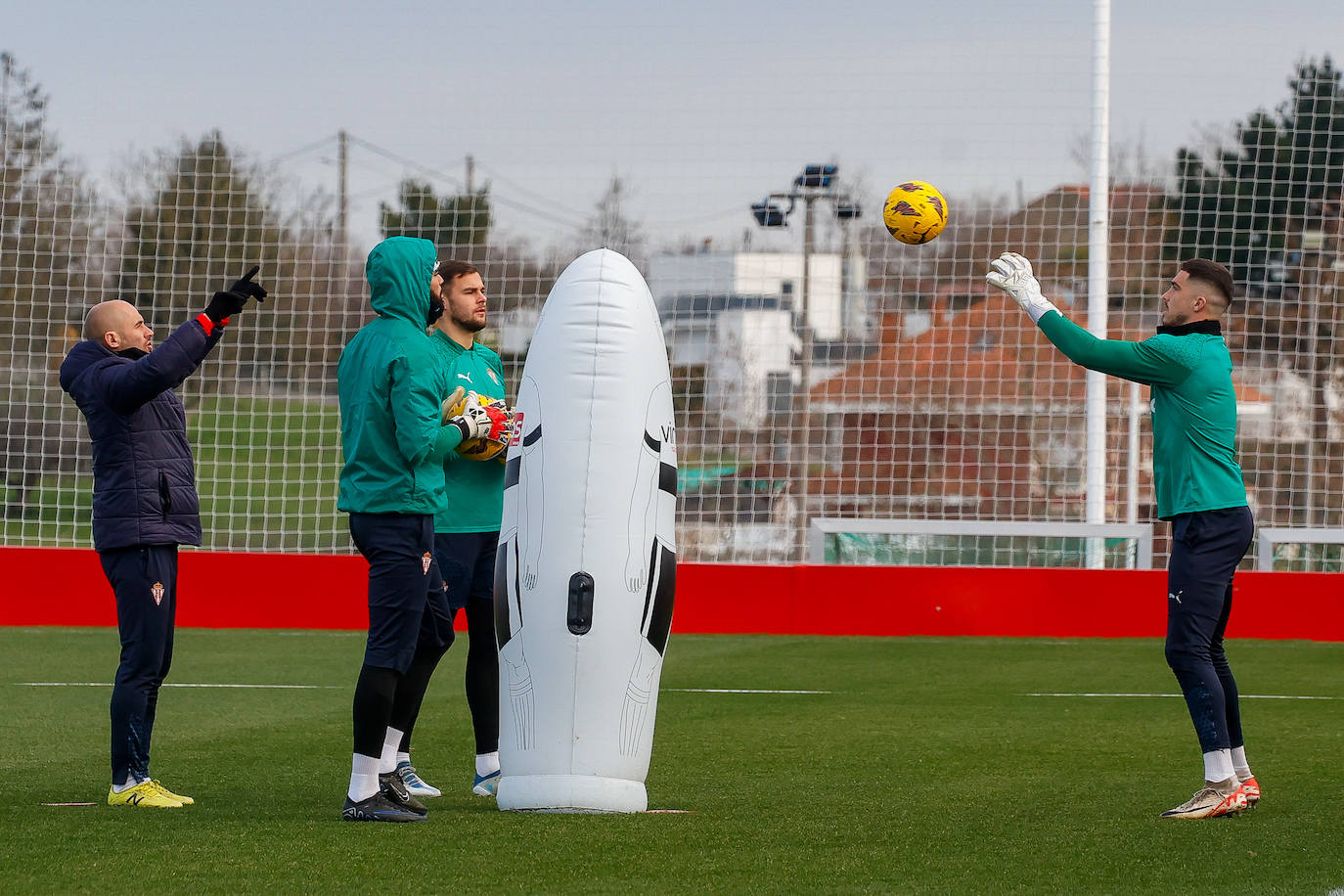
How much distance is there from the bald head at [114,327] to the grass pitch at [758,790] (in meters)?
1.60

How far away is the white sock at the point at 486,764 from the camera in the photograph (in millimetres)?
5352

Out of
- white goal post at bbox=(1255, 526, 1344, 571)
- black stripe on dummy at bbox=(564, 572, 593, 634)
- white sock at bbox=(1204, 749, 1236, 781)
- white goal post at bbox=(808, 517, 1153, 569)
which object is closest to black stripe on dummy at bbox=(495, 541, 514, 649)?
black stripe on dummy at bbox=(564, 572, 593, 634)

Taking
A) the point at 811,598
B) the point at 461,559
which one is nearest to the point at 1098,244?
the point at 811,598

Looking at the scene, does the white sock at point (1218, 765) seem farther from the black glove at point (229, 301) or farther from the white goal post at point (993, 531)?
the white goal post at point (993, 531)

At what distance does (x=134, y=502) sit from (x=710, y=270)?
9.41 metres

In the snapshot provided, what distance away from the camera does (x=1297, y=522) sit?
551 inches

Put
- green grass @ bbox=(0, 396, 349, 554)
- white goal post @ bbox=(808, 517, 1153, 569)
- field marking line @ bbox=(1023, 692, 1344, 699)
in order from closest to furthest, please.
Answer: field marking line @ bbox=(1023, 692, 1344, 699) < white goal post @ bbox=(808, 517, 1153, 569) < green grass @ bbox=(0, 396, 349, 554)

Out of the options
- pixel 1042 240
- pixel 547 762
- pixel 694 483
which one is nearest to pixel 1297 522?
pixel 1042 240

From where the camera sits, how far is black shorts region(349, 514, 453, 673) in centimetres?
455

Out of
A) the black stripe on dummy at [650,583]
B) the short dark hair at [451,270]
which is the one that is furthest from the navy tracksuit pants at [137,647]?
the black stripe on dummy at [650,583]

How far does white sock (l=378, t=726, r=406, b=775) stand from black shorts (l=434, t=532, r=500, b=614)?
51 cm

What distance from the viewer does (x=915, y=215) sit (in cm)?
658

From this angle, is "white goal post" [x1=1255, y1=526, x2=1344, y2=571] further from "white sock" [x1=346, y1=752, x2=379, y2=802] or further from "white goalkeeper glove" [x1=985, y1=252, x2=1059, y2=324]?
"white sock" [x1=346, y1=752, x2=379, y2=802]

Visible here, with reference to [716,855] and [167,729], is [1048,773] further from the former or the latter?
[167,729]
